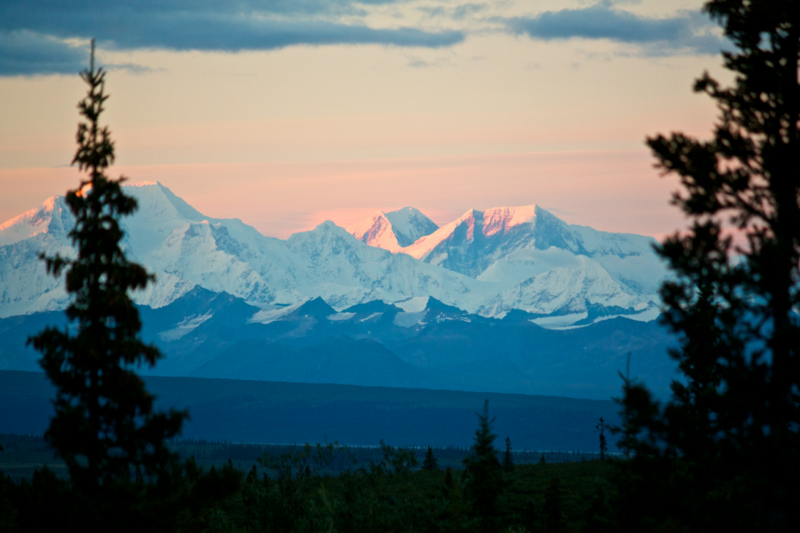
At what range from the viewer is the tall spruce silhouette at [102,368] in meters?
22.2

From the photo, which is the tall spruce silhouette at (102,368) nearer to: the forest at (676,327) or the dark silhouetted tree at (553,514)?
the forest at (676,327)

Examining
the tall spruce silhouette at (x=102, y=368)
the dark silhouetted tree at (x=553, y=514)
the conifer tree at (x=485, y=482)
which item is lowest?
the dark silhouetted tree at (x=553, y=514)

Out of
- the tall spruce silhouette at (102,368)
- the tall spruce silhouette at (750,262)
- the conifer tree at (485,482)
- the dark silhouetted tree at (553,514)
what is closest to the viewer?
the tall spruce silhouette at (750,262)

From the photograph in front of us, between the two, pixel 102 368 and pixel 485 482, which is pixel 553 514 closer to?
pixel 485 482

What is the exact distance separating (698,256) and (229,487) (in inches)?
510

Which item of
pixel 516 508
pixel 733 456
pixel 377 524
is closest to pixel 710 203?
pixel 733 456

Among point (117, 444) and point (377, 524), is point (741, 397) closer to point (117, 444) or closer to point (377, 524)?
point (117, 444)

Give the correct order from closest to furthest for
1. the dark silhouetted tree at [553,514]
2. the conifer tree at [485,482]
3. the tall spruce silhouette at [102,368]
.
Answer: the tall spruce silhouette at [102,368]
the conifer tree at [485,482]
the dark silhouetted tree at [553,514]

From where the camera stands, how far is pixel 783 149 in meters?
19.7

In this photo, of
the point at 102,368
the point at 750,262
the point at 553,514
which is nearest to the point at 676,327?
the point at 750,262

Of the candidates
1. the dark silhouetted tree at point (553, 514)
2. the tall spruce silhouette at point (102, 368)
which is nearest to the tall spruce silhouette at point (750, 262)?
the tall spruce silhouette at point (102, 368)

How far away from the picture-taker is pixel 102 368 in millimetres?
22797

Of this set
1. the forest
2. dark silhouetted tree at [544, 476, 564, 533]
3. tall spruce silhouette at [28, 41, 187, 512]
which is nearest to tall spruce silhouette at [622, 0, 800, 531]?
the forest

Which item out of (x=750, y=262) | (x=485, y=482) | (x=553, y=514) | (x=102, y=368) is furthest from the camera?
(x=553, y=514)
